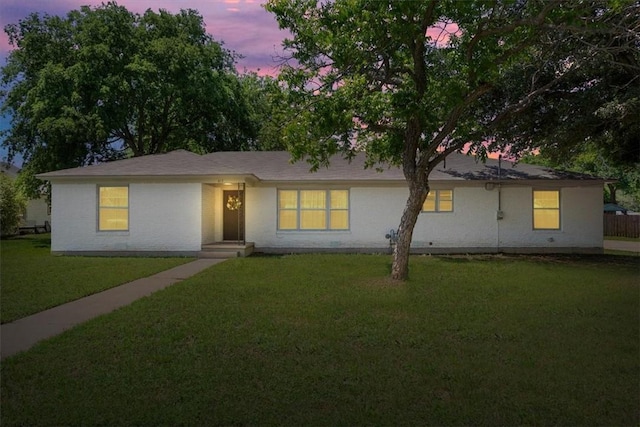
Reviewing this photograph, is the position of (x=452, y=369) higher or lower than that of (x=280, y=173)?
lower

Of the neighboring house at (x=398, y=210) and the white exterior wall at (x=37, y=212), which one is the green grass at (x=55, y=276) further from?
the white exterior wall at (x=37, y=212)

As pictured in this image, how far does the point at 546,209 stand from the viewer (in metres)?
16.4

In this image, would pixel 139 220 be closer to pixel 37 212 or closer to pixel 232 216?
pixel 232 216

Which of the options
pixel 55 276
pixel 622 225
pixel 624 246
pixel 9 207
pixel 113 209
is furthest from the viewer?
pixel 622 225

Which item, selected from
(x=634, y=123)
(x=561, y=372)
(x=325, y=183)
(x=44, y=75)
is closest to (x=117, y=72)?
(x=44, y=75)

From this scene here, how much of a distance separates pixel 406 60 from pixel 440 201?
311 inches

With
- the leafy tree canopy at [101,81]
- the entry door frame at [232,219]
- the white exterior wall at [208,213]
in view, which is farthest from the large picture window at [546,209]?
the leafy tree canopy at [101,81]

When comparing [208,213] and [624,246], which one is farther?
[624,246]

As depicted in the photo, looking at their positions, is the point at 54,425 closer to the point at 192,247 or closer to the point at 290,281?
the point at 290,281

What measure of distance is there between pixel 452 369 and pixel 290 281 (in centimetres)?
556

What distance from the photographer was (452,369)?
444cm

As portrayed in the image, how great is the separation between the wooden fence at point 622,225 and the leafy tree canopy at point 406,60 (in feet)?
68.1

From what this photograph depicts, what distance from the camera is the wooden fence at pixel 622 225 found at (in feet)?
89.4

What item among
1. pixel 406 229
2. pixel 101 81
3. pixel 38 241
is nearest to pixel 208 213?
pixel 406 229
